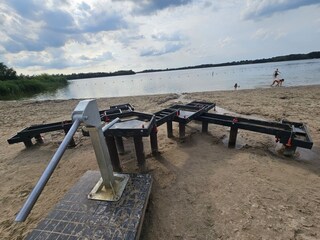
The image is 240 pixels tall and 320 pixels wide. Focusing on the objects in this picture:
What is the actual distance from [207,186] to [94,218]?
2.01m

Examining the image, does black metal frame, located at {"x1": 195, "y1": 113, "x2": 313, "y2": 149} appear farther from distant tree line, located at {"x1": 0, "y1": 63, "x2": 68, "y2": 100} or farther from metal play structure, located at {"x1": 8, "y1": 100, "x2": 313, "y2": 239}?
distant tree line, located at {"x1": 0, "y1": 63, "x2": 68, "y2": 100}

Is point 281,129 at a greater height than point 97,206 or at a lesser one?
lesser

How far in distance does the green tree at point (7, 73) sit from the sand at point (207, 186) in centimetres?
3872

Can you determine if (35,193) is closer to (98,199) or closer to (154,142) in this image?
(98,199)

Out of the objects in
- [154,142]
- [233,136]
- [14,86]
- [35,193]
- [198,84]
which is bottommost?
[198,84]

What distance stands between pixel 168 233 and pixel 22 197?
2.91 m

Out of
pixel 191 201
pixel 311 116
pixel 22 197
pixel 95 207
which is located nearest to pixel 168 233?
pixel 191 201

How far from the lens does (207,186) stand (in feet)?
11.0

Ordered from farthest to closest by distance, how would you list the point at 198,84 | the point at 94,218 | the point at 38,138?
the point at 198,84
the point at 38,138
the point at 94,218

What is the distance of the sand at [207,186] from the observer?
253 cm

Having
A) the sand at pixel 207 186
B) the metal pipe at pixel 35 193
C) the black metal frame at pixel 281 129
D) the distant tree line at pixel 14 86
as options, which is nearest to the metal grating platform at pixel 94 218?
the sand at pixel 207 186

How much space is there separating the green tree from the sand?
38724 millimetres

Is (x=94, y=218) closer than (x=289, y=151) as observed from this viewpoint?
Yes

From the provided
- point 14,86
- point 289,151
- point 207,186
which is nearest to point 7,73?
point 14,86
